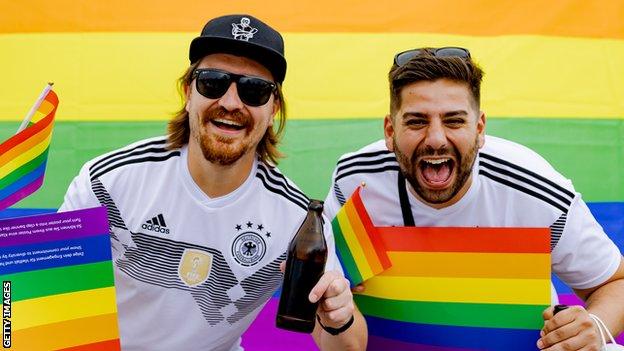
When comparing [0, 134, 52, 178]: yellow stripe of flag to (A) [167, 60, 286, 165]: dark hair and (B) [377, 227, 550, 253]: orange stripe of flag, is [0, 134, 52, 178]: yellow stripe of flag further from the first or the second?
(B) [377, 227, 550, 253]: orange stripe of flag

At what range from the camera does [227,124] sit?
2.27 metres

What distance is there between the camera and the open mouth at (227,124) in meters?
2.26

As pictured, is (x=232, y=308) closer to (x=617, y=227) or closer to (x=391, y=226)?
(x=391, y=226)

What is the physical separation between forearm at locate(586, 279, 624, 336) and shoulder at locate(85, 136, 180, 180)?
1517 mm

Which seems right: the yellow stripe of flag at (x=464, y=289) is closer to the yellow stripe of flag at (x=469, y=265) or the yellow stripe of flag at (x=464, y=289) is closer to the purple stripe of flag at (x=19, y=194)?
the yellow stripe of flag at (x=469, y=265)

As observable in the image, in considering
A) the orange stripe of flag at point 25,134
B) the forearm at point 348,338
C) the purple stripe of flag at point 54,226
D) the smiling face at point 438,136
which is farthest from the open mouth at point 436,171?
the orange stripe of flag at point 25,134

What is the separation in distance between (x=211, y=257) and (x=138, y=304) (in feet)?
1.14

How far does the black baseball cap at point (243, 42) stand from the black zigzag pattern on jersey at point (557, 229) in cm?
106

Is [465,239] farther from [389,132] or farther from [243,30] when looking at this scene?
[243,30]

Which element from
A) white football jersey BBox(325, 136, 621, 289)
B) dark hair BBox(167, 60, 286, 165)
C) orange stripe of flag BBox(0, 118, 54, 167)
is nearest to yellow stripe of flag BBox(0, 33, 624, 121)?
dark hair BBox(167, 60, 286, 165)

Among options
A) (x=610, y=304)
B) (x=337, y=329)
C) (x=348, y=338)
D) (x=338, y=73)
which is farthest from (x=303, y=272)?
(x=338, y=73)

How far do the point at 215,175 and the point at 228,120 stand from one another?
210mm

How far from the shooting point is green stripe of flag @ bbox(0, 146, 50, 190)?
1947 mm

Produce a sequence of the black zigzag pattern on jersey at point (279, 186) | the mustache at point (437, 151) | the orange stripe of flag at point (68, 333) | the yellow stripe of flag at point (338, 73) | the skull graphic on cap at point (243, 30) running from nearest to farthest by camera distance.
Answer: the orange stripe of flag at point (68, 333), the mustache at point (437, 151), the skull graphic on cap at point (243, 30), the black zigzag pattern on jersey at point (279, 186), the yellow stripe of flag at point (338, 73)
